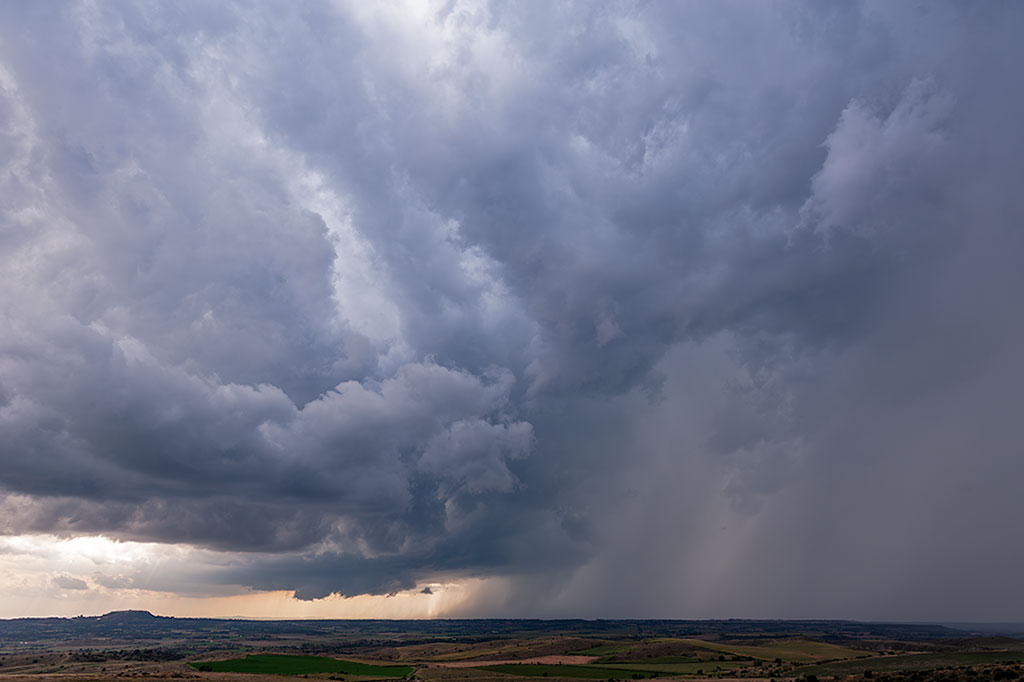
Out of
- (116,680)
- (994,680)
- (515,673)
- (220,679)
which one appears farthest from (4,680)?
(994,680)

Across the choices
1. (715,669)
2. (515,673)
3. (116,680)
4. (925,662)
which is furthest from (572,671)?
(116,680)

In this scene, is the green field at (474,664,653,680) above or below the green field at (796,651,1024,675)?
below

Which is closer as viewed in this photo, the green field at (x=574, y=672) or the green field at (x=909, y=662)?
the green field at (x=909, y=662)

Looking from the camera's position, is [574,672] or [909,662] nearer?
[909,662]

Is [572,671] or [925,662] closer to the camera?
[925,662]

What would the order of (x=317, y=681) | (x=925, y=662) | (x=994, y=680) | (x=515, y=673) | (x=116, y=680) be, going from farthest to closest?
1. (x=515, y=673)
2. (x=317, y=681)
3. (x=925, y=662)
4. (x=116, y=680)
5. (x=994, y=680)

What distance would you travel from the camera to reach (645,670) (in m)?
191

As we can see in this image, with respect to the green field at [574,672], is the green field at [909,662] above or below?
above

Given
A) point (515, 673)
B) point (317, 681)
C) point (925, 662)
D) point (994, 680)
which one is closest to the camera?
point (994, 680)

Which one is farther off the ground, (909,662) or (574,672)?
(909,662)

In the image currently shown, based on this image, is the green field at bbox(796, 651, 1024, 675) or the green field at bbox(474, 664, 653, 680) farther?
the green field at bbox(474, 664, 653, 680)

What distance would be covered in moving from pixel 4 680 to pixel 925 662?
633 feet

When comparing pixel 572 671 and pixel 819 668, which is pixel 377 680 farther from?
pixel 819 668

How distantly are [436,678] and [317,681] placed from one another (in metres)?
28.5
